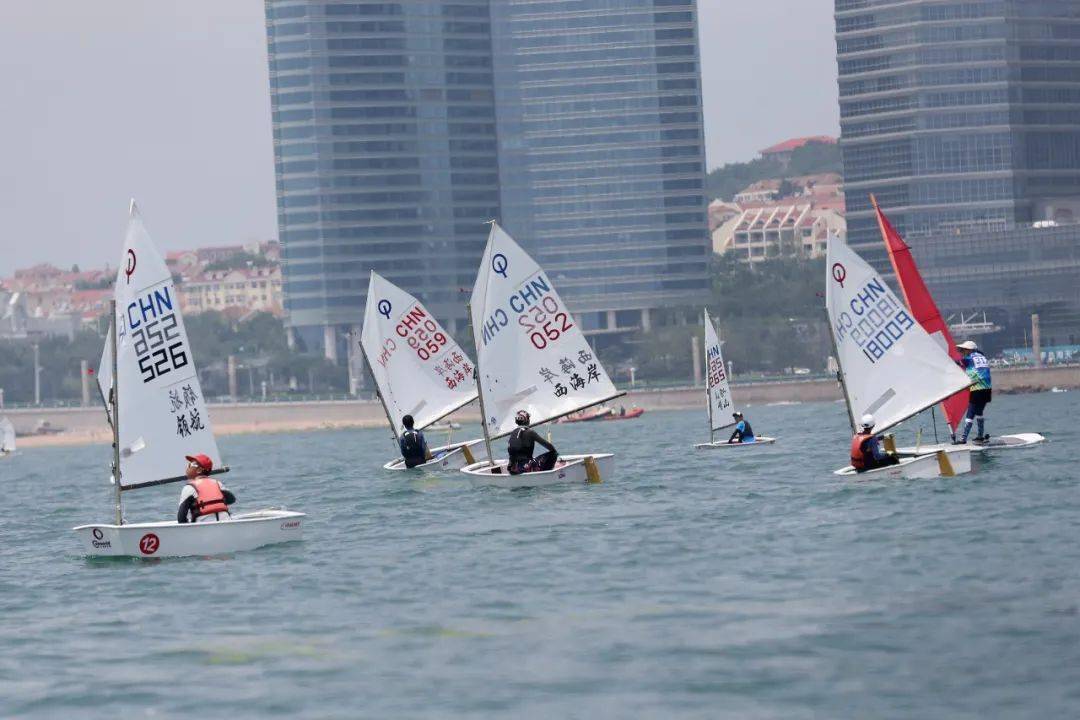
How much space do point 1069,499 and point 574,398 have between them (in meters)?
14.5

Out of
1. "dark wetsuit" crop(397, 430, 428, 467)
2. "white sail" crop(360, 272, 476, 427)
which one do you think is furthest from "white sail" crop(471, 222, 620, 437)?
"white sail" crop(360, 272, 476, 427)

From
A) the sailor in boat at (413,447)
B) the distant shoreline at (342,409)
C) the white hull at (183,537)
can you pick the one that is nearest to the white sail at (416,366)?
the sailor in boat at (413,447)

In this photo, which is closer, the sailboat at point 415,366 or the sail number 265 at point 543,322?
the sail number 265 at point 543,322

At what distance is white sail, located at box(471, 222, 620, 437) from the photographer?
42344 mm

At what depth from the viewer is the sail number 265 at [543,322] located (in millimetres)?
42469

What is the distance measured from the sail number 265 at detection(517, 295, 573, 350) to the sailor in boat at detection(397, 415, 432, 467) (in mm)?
5313

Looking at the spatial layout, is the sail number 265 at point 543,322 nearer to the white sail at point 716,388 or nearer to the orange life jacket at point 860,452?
the orange life jacket at point 860,452

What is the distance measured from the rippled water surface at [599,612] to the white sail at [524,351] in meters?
6.10

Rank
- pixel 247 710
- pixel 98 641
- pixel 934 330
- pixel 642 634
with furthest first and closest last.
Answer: pixel 934 330 < pixel 98 641 < pixel 642 634 < pixel 247 710

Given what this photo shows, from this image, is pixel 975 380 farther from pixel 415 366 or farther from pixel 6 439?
pixel 6 439

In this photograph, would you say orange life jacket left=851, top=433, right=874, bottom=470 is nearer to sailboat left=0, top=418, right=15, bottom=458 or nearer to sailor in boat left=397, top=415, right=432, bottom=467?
sailor in boat left=397, top=415, right=432, bottom=467

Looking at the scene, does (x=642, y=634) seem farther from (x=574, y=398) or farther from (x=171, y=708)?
(x=574, y=398)

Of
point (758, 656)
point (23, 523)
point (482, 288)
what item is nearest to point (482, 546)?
point (758, 656)

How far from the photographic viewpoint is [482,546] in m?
29.4
